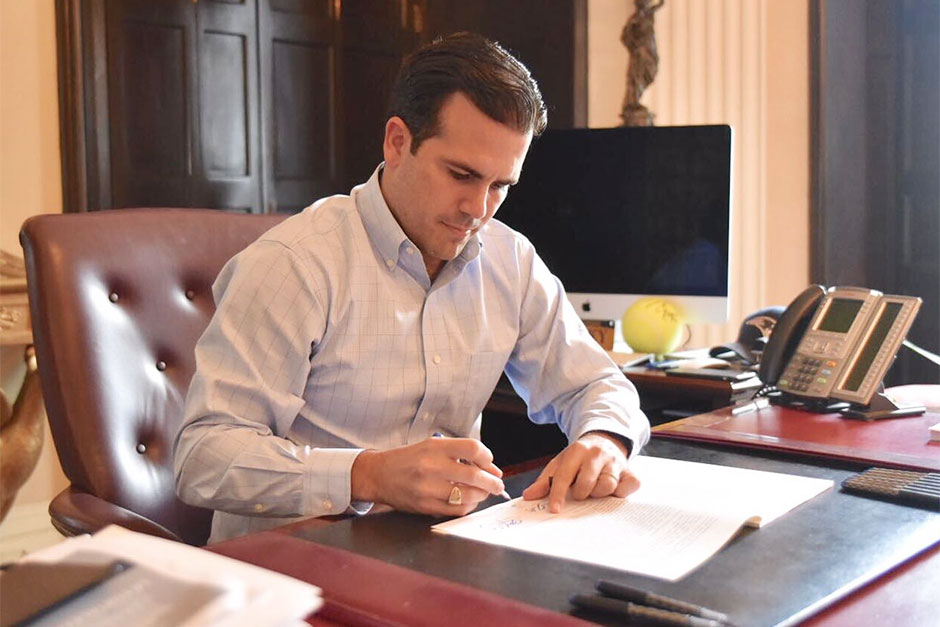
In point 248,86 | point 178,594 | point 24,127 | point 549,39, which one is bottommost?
point 178,594

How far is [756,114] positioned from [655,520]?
6.99 feet

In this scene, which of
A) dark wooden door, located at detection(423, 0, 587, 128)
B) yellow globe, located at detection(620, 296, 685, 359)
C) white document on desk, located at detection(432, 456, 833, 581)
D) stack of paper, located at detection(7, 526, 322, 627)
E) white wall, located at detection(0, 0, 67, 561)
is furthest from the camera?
dark wooden door, located at detection(423, 0, 587, 128)

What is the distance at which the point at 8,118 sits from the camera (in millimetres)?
2941

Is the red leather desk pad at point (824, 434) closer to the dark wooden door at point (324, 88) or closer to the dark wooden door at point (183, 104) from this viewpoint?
the dark wooden door at point (183, 104)

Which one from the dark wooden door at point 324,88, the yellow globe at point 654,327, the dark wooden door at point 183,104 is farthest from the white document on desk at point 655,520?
the dark wooden door at point 324,88

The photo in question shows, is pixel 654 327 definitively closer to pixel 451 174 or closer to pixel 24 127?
pixel 451 174

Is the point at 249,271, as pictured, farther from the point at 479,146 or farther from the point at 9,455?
the point at 9,455

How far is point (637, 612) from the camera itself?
81 cm

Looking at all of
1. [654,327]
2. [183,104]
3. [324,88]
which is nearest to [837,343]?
[654,327]

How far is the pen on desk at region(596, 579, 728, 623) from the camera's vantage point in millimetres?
802

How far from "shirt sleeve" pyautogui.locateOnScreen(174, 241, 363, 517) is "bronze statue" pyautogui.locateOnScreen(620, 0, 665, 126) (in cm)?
193

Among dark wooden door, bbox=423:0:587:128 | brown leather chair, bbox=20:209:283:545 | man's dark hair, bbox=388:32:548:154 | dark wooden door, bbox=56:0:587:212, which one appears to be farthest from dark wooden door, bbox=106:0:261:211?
man's dark hair, bbox=388:32:548:154

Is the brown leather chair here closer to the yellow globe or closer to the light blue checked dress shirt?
the light blue checked dress shirt

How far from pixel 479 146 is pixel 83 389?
0.65 meters
